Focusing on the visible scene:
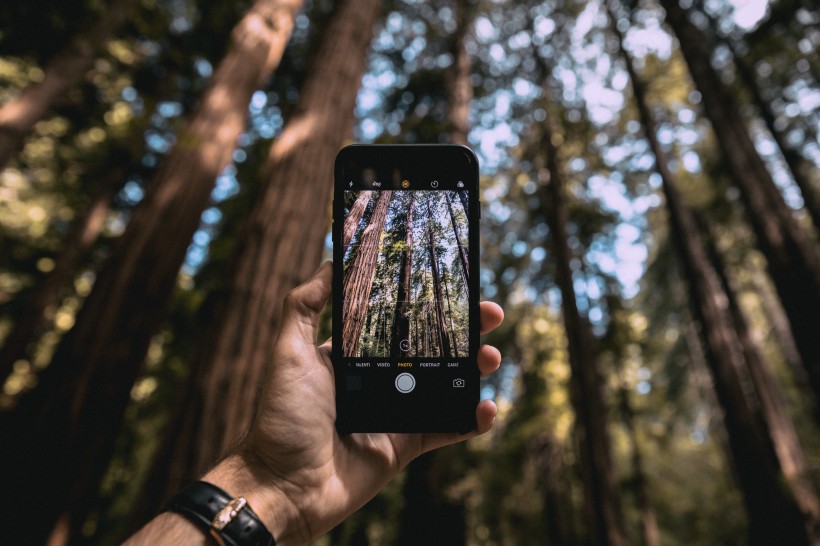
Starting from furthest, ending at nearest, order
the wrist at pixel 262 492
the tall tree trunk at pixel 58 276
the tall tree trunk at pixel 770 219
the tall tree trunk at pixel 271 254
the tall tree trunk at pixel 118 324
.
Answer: the tall tree trunk at pixel 58 276 → the tall tree trunk at pixel 770 219 → the tall tree trunk at pixel 118 324 → the tall tree trunk at pixel 271 254 → the wrist at pixel 262 492

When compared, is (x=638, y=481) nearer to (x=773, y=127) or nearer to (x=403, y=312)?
(x=773, y=127)

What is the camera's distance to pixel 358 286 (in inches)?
59.7

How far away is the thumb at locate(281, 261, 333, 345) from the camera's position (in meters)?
1.38

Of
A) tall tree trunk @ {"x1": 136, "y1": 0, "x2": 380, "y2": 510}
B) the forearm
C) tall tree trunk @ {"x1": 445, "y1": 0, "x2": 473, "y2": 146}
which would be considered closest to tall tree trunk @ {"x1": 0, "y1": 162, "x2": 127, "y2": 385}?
tall tree trunk @ {"x1": 445, "y1": 0, "x2": 473, "y2": 146}

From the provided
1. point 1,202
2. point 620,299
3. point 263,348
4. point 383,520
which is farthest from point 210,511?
point 1,202

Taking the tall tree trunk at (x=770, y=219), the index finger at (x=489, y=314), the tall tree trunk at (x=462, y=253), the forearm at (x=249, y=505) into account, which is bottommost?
the forearm at (x=249, y=505)

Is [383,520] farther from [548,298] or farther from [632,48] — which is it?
[632,48]

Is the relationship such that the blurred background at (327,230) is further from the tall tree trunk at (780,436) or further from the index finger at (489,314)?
the index finger at (489,314)

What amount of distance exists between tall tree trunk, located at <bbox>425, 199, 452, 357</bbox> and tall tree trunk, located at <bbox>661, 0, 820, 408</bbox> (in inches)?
238

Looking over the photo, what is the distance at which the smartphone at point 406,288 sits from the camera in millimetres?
1438

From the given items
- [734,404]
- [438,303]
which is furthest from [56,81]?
[734,404]

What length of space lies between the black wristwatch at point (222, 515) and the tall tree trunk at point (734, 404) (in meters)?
8.53

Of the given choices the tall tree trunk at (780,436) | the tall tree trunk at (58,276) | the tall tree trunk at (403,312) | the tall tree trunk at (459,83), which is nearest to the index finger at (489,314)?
the tall tree trunk at (403,312)

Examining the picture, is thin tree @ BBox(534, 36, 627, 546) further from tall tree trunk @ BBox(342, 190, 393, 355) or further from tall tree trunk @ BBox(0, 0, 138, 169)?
tall tree trunk @ BBox(0, 0, 138, 169)
